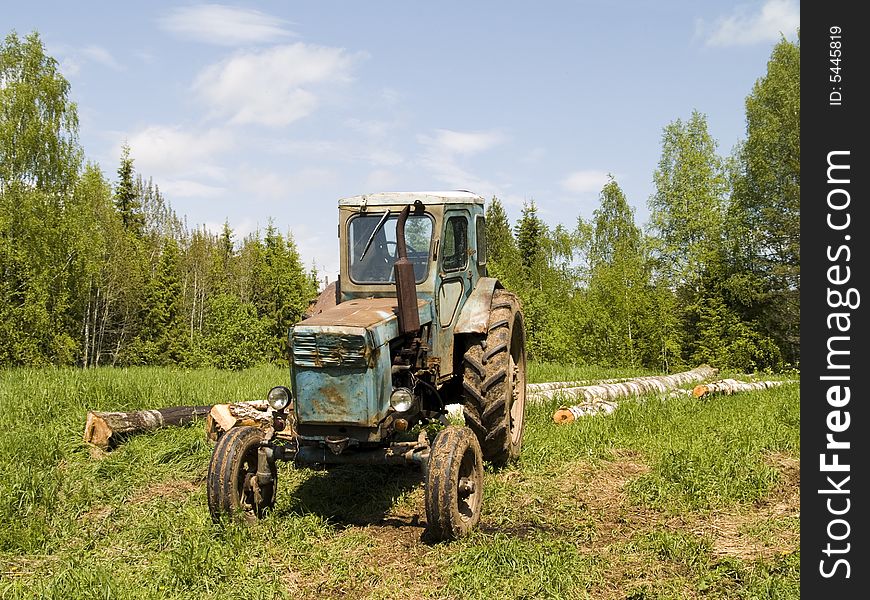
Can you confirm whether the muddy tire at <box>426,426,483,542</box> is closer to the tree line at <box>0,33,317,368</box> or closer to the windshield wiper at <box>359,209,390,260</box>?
the windshield wiper at <box>359,209,390,260</box>

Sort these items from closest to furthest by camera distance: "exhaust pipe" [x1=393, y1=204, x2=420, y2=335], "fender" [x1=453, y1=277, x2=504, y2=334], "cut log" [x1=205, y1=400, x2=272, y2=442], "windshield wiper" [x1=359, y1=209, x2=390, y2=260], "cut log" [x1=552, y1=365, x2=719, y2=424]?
"exhaust pipe" [x1=393, y1=204, x2=420, y2=335] < "windshield wiper" [x1=359, y1=209, x2=390, y2=260] < "fender" [x1=453, y1=277, x2=504, y2=334] < "cut log" [x1=205, y1=400, x2=272, y2=442] < "cut log" [x1=552, y1=365, x2=719, y2=424]

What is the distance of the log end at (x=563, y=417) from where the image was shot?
32.2 ft

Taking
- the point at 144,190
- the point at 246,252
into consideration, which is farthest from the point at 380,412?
the point at 144,190

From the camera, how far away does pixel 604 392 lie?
12.1 metres

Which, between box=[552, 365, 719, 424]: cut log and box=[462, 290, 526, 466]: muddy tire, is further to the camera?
box=[552, 365, 719, 424]: cut log

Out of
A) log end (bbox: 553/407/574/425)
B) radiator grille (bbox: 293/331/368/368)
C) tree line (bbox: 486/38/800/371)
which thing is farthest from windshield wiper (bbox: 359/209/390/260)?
tree line (bbox: 486/38/800/371)

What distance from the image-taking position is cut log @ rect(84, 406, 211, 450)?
812 cm

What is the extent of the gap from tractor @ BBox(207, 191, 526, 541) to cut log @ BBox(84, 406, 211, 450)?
2.77 metres

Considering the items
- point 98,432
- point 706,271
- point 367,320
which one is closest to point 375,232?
point 367,320

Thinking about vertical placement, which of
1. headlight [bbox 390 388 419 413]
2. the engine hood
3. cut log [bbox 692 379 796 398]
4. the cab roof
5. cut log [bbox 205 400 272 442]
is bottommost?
cut log [bbox 692 379 796 398]

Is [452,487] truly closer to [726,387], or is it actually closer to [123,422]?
[123,422]

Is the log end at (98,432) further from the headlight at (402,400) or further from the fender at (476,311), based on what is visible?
the fender at (476,311)

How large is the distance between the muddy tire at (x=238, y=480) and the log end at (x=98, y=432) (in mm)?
2818
